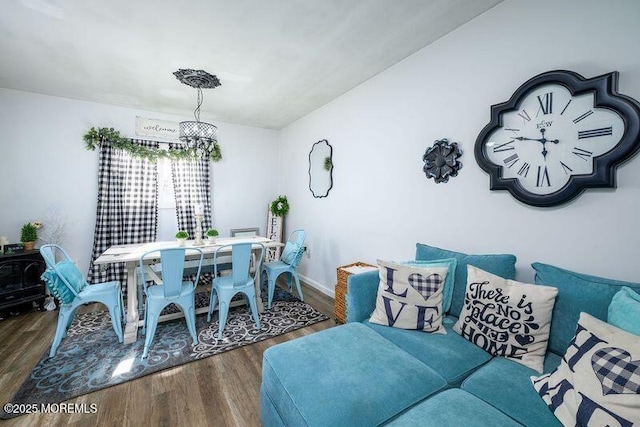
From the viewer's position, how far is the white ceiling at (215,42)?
1771 mm

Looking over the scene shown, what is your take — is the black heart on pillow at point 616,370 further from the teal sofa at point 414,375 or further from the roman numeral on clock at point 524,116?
the roman numeral on clock at point 524,116

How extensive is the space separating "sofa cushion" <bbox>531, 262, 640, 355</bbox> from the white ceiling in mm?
1840

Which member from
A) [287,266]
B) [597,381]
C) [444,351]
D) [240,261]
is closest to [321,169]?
[287,266]

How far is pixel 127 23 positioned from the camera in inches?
75.2

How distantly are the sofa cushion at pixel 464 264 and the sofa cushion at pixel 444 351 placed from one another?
209 mm

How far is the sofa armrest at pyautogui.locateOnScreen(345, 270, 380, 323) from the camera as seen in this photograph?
1795 millimetres

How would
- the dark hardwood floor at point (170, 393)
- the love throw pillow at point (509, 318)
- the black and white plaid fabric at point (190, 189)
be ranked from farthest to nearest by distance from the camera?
the black and white plaid fabric at point (190, 189) < the dark hardwood floor at point (170, 393) < the love throw pillow at point (509, 318)

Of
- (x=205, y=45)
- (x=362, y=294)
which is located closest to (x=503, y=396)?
(x=362, y=294)

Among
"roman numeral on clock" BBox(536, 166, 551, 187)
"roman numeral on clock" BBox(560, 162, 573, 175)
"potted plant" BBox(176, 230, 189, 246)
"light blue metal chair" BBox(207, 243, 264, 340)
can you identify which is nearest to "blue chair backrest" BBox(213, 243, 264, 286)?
"light blue metal chair" BBox(207, 243, 264, 340)

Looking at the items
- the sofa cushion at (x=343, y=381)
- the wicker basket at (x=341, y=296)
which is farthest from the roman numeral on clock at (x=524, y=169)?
the wicker basket at (x=341, y=296)

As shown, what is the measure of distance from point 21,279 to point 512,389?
14.8 feet

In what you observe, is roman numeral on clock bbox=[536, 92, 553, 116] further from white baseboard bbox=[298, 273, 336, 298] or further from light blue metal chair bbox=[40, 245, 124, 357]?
light blue metal chair bbox=[40, 245, 124, 357]

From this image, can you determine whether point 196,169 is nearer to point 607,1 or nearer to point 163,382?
point 163,382

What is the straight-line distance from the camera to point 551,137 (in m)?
1.55
